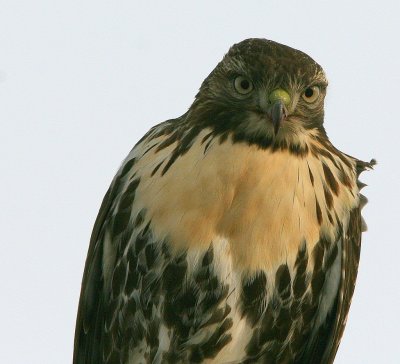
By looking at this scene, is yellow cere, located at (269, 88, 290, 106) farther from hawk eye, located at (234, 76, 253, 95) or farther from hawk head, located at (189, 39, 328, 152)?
hawk eye, located at (234, 76, 253, 95)

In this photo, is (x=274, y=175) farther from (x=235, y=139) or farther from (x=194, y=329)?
(x=194, y=329)

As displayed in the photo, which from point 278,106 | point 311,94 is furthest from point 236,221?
point 311,94

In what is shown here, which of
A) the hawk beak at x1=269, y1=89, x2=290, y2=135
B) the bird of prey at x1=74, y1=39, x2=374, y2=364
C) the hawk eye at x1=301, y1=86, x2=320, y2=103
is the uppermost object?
the hawk eye at x1=301, y1=86, x2=320, y2=103

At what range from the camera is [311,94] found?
6.71 m

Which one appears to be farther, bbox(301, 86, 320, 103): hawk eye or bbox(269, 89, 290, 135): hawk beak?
bbox(301, 86, 320, 103): hawk eye

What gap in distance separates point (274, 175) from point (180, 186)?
566 mm

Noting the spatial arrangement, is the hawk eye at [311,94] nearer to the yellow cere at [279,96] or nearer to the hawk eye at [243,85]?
the yellow cere at [279,96]

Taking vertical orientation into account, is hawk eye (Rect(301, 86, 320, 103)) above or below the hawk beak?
above

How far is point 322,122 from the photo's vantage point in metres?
6.84

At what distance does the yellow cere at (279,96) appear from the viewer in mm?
6414

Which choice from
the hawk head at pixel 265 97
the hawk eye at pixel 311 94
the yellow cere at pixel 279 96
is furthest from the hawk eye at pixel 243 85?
the hawk eye at pixel 311 94

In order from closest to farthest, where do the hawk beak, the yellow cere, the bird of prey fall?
the hawk beak
the yellow cere
the bird of prey

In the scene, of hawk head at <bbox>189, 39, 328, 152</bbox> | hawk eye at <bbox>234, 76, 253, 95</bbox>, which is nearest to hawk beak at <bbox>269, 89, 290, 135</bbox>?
hawk head at <bbox>189, 39, 328, 152</bbox>

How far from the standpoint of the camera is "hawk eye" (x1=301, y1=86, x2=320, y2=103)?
667 centimetres
